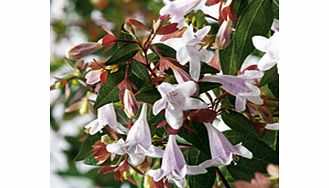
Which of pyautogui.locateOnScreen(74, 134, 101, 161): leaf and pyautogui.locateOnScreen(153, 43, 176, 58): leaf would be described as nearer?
pyautogui.locateOnScreen(153, 43, 176, 58): leaf

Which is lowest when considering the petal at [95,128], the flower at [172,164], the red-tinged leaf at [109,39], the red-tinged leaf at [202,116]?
the flower at [172,164]

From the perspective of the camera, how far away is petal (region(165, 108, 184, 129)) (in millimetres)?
1022

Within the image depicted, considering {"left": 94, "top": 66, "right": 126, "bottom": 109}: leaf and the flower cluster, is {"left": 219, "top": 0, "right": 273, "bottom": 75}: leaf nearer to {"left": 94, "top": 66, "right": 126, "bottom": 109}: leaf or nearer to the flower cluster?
the flower cluster

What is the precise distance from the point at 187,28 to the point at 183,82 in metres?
0.09

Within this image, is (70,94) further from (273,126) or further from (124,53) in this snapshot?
(273,126)

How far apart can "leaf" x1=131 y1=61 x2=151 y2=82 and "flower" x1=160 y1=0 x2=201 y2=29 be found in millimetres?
86

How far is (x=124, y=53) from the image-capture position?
108 centimetres

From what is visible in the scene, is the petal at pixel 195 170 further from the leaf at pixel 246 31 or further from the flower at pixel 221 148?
the leaf at pixel 246 31

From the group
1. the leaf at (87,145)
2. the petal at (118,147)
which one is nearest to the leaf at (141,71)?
the petal at (118,147)

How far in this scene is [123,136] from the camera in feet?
3.81

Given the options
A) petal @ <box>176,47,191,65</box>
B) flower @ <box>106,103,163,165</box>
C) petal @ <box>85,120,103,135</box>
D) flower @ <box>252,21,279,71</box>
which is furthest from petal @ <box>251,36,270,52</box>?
petal @ <box>85,120,103,135</box>

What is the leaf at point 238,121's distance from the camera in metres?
1.08

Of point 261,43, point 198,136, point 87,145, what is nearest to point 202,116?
point 198,136
